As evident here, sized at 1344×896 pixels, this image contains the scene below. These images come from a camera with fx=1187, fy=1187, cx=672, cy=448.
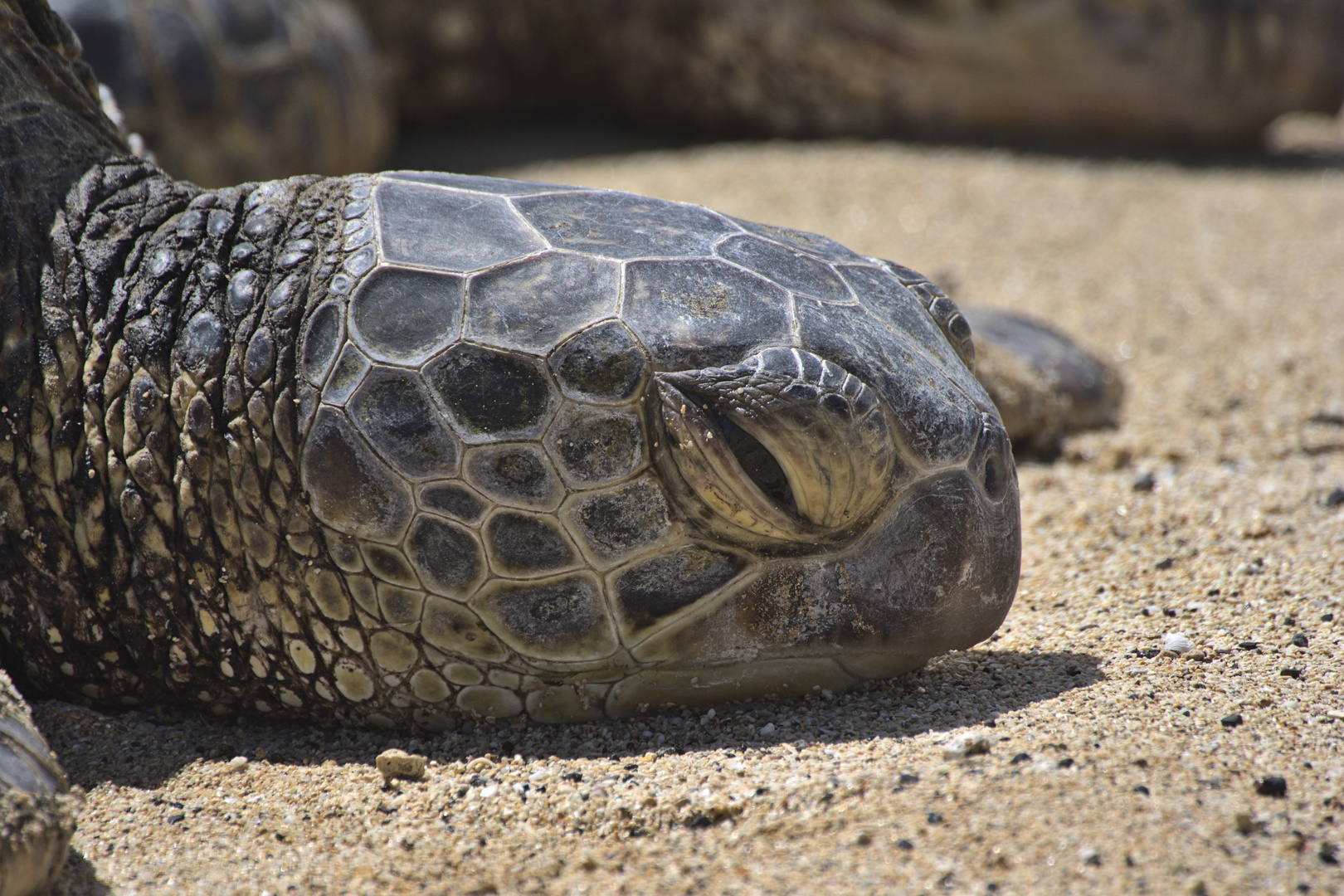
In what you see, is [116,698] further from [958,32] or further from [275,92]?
[958,32]

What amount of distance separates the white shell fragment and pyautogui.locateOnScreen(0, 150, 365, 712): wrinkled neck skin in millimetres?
1303

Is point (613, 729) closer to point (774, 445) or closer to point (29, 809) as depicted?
point (774, 445)

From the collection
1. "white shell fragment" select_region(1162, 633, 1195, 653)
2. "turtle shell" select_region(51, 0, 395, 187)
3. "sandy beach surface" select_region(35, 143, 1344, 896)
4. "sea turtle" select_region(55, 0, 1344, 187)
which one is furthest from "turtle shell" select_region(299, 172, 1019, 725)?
"sea turtle" select_region(55, 0, 1344, 187)

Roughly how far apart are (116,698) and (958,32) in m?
4.62

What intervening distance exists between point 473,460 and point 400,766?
0.45 m

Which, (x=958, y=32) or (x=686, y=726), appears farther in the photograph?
(x=958, y=32)

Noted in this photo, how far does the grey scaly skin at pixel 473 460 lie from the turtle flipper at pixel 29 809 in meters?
0.01

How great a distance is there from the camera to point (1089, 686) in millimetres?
1733

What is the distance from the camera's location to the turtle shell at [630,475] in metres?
1.54

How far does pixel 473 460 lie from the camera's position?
1.55 m

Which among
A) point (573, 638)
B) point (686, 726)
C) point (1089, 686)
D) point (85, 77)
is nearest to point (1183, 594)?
point (1089, 686)

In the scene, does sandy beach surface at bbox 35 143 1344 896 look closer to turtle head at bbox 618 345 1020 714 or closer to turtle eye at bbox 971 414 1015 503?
turtle head at bbox 618 345 1020 714

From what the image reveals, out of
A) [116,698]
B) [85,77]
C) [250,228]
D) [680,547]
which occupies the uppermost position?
[85,77]

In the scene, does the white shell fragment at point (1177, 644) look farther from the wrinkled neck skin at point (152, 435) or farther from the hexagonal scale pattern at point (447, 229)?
the wrinkled neck skin at point (152, 435)
